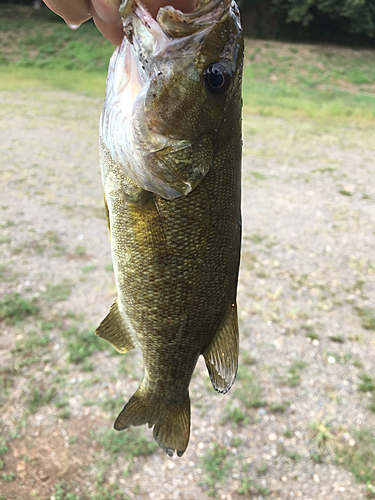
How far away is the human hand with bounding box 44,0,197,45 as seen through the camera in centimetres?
108

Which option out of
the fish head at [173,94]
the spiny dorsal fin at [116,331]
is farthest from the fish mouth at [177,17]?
the spiny dorsal fin at [116,331]

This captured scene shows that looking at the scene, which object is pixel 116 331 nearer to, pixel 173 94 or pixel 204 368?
pixel 173 94

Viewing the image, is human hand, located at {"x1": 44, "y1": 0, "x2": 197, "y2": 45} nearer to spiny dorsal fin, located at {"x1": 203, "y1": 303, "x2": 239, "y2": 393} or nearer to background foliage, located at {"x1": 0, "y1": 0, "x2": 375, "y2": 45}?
spiny dorsal fin, located at {"x1": 203, "y1": 303, "x2": 239, "y2": 393}

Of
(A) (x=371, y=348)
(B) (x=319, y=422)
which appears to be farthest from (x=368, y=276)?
(B) (x=319, y=422)

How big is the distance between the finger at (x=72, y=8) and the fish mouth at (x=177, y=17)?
0.32 m

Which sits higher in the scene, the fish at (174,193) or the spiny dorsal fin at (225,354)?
the fish at (174,193)

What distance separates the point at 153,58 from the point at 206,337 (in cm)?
95

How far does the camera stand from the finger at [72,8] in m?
1.30

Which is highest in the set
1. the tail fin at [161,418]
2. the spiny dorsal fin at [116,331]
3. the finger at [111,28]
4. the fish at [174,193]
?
the finger at [111,28]

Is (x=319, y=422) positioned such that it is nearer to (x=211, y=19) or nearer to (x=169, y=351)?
(x=169, y=351)

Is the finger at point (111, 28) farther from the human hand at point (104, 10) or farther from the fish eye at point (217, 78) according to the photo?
the fish eye at point (217, 78)

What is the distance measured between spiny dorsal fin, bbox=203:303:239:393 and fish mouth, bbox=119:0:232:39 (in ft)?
2.95

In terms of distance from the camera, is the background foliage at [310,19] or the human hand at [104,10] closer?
the human hand at [104,10]

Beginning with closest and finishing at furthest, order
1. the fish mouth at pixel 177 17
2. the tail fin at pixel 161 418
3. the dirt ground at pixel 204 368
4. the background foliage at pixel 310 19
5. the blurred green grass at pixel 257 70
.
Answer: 1. the fish mouth at pixel 177 17
2. the tail fin at pixel 161 418
3. the dirt ground at pixel 204 368
4. the blurred green grass at pixel 257 70
5. the background foliage at pixel 310 19
